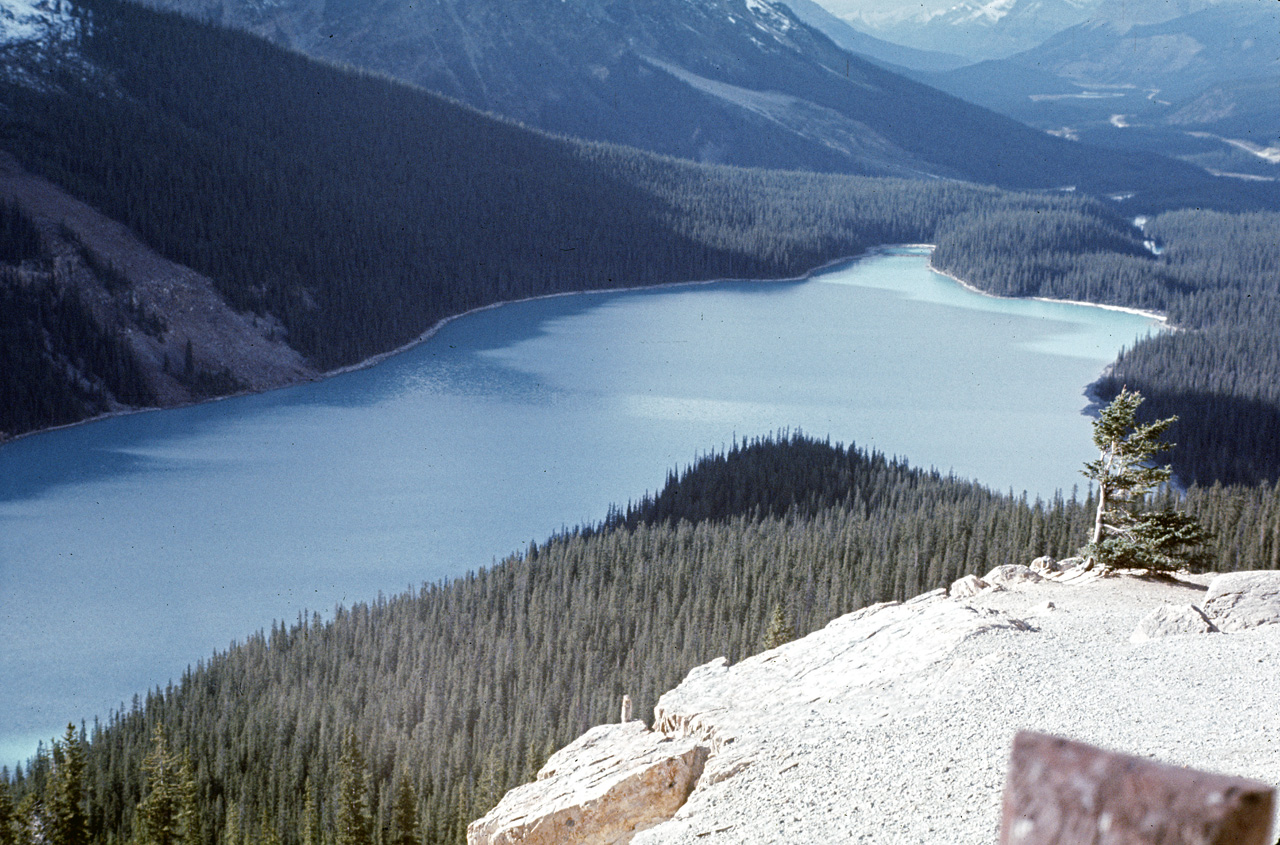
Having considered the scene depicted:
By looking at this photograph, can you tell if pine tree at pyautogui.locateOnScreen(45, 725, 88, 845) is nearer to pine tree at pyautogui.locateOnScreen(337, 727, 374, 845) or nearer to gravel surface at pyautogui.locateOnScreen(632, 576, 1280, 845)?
pine tree at pyautogui.locateOnScreen(337, 727, 374, 845)

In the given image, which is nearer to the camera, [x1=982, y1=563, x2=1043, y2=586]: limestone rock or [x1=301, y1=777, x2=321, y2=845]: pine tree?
[x1=982, y1=563, x2=1043, y2=586]: limestone rock

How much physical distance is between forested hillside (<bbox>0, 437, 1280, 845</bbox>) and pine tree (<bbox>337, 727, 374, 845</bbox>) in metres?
0.17

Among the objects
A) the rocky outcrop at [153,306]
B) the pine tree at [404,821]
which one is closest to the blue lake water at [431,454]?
the rocky outcrop at [153,306]

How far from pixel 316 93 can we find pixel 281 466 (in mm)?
118412

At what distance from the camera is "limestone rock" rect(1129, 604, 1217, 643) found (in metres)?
24.0

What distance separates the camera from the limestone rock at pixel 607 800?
2072cm

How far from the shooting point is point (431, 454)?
3780 inches

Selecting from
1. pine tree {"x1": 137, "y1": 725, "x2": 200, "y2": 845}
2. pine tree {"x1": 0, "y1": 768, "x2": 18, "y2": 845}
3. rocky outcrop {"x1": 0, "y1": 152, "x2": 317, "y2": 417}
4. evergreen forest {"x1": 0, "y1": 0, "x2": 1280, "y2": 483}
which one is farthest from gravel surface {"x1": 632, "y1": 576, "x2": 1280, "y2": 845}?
rocky outcrop {"x1": 0, "y1": 152, "x2": 317, "y2": 417}

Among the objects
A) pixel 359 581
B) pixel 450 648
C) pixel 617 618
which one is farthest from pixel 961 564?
pixel 359 581

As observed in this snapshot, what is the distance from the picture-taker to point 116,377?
349ft

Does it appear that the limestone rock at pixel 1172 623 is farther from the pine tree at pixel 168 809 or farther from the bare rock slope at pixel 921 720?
the pine tree at pixel 168 809

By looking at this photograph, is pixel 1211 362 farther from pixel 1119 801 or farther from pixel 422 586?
pixel 1119 801

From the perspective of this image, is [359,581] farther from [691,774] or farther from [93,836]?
[691,774]

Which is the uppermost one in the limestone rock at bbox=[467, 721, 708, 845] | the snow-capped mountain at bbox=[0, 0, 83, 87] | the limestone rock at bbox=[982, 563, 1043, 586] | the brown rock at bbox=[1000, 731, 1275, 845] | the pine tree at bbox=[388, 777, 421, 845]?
the snow-capped mountain at bbox=[0, 0, 83, 87]
